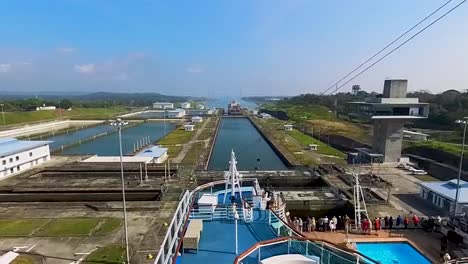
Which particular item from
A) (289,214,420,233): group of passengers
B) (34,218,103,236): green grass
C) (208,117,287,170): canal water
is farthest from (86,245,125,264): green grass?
(208,117,287,170): canal water

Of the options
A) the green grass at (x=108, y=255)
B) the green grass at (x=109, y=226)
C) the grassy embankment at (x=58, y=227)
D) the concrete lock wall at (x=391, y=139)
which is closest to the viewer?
the green grass at (x=108, y=255)

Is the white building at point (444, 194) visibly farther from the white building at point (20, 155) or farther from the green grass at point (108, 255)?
the white building at point (20, 155)

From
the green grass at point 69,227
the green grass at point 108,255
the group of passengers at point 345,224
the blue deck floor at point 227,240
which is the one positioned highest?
the blue deck floor at point 227,240

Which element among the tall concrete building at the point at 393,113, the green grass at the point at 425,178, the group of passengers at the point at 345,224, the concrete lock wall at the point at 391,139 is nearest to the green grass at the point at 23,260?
the group of passengers at the point at 345,224

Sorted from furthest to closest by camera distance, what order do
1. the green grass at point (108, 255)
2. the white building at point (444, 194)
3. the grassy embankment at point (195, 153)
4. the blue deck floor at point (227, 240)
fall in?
1. the grassy embankment at point (195, 153)
2. the white building at point (444, 194)
3. the green grass at point (108, 255)
4. the blue deck floor at point (227, 240)

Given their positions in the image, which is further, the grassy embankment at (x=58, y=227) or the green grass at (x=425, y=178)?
the green grass at (x=425, y=178)

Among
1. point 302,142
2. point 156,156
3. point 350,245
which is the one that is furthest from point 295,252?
point 302,142

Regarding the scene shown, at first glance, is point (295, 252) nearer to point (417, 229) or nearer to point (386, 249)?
point (386, 249)

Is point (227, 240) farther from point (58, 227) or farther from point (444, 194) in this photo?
point (444, 194)
